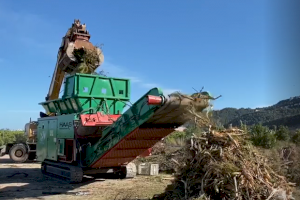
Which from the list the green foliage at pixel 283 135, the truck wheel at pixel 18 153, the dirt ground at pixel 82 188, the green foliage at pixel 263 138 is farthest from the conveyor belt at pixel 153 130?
the truck wheel at pixel 18 153

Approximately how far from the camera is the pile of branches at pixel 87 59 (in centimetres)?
1215

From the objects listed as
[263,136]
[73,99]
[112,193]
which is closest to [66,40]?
[73,99]

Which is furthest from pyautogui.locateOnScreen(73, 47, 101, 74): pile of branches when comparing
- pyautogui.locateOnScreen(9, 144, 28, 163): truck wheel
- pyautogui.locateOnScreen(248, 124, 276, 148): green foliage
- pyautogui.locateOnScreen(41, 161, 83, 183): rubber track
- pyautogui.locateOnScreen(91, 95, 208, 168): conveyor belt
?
pyautogui.locateOnScreen(9, 144, 28, 163): truck wheel

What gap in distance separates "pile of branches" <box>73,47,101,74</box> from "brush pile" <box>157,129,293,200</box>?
6397 mm

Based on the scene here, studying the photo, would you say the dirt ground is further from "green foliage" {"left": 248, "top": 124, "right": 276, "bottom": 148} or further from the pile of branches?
the pile of branches

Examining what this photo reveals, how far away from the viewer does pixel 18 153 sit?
17.9 metres

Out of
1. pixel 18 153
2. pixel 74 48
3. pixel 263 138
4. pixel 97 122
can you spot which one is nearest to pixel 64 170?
pixel 97 122

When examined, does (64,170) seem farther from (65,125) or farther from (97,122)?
(97,122)

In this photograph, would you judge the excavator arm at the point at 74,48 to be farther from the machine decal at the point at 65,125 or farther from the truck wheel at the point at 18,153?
the truck wheel at the point at 18,153

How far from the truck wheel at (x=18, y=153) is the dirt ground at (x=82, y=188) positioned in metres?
5.60

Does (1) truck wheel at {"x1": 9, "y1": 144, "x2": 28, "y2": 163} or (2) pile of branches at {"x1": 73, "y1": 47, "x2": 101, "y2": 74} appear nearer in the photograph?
(2) pile of branches at {"x1": 73, "y1": 47, "x2": 101, "y2": 74}

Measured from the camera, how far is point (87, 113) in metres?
10.7

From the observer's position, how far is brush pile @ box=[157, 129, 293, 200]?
5.91 meters

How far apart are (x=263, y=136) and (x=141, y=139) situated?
18.4 feet
